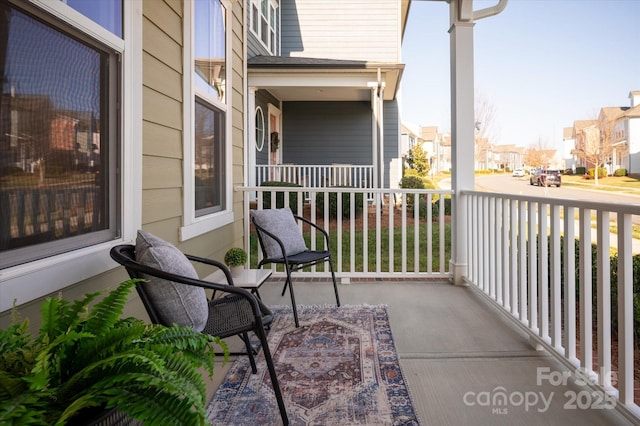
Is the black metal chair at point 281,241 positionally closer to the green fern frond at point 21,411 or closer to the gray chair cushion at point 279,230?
the gray chair cushion at point 279,230

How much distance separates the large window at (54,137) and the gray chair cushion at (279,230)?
141cm

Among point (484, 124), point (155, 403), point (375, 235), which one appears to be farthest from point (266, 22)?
point (155, 403)

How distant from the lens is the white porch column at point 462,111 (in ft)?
12.5

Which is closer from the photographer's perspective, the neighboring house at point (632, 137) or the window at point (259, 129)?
the neighboring house at point (632, 137)

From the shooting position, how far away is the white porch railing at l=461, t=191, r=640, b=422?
1.61 meters

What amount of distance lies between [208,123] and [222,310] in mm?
1901

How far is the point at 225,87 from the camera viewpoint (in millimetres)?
3719

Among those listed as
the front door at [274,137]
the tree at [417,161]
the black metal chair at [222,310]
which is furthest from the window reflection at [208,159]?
the tree at [417,161]

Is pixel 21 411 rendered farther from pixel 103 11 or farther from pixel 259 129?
pixel 259 129

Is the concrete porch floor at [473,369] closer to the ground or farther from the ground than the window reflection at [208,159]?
closer to the ground

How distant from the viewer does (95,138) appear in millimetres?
1834

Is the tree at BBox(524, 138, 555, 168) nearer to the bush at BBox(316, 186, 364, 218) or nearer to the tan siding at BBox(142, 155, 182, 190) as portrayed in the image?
the bush at BBox(316, 186, 364, 218)

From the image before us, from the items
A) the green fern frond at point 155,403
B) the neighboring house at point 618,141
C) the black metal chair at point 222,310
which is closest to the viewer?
the green fern frond at point 155,403

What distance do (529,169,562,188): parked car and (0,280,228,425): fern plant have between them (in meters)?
4.35
